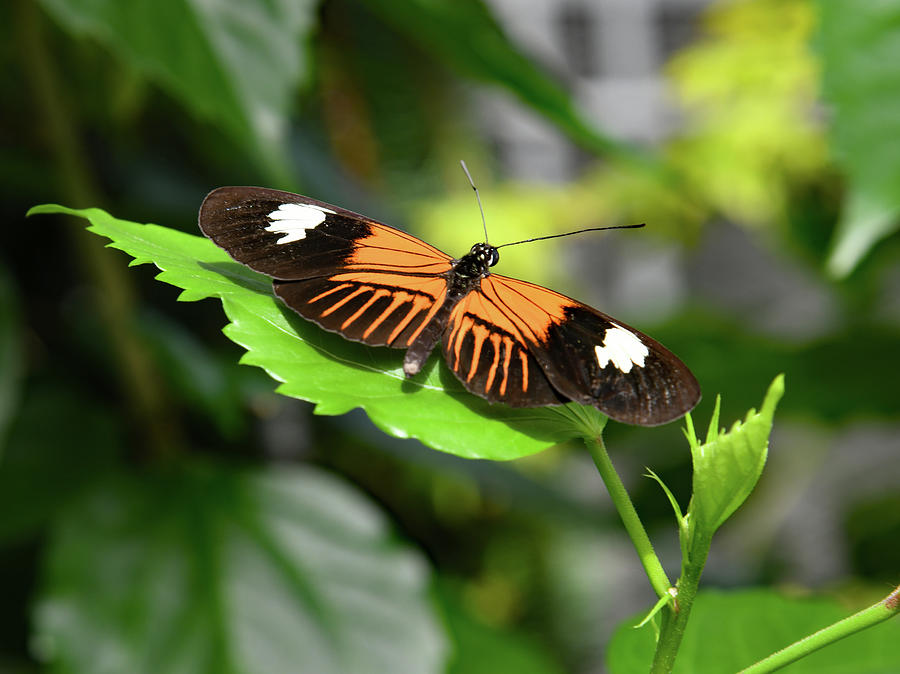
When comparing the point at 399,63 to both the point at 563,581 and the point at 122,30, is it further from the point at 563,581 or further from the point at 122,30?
the point at 122,30

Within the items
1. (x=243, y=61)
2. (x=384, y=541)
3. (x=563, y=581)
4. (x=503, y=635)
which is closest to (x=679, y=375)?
(x=243, y=61)

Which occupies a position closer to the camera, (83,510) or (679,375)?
(679,375)

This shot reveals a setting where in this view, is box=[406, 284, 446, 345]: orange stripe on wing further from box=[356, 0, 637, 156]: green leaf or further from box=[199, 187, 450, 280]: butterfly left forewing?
box=[356, 0, 637, 156]: green leaf

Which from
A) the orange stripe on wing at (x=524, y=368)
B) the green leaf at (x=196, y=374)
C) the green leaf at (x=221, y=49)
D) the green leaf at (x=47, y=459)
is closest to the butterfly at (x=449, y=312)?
the orange stripe on wing at (x=524, y=368)

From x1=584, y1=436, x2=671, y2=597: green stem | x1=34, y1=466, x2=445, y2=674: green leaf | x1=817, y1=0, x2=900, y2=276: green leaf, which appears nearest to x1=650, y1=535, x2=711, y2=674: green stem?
x1=584, y1=436, x2=671, y2=597: green stem

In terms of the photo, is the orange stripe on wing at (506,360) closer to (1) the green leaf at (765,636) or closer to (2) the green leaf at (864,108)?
(1) the green leaf at (765,636)
